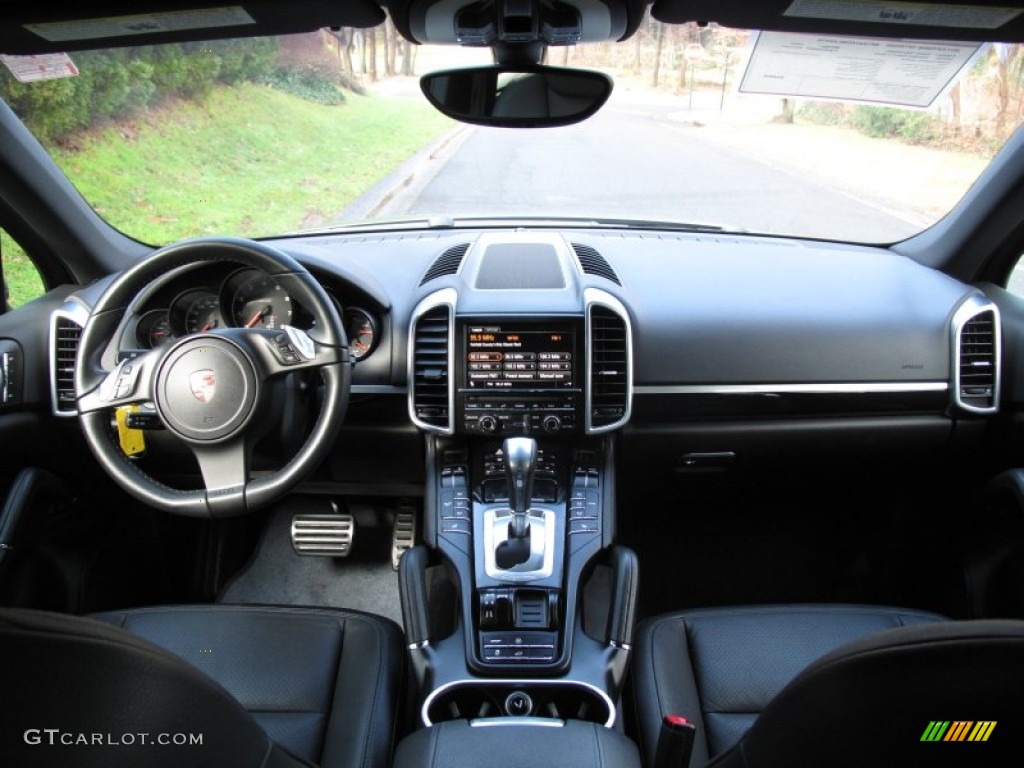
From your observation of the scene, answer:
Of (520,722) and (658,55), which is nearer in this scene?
(520,722)

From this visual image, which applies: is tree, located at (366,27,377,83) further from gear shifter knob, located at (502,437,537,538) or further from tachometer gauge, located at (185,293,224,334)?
gear shifter knob, located at (502,437,537,538)

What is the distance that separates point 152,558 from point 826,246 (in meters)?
2.98

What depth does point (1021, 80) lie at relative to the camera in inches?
98.0

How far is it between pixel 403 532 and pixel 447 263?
4.23 feet

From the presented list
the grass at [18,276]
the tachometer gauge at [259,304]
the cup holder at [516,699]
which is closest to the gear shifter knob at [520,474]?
the cup holder at [516,699]

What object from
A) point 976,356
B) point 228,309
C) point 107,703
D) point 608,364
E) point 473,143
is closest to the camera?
point 107,703

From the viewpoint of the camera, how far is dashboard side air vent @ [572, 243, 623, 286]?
285 cm

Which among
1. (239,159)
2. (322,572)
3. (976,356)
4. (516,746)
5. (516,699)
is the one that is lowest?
(322,572)

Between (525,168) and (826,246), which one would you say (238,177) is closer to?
(525,168)

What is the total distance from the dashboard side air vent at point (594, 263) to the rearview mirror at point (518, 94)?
2.04ft

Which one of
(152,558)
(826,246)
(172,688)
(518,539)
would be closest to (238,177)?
(152,558)

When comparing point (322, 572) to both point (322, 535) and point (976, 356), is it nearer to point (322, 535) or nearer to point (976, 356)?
point (322, 535)

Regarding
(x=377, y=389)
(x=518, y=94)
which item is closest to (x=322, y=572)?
(x=377, y=389)

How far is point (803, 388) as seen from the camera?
2.91 meters
